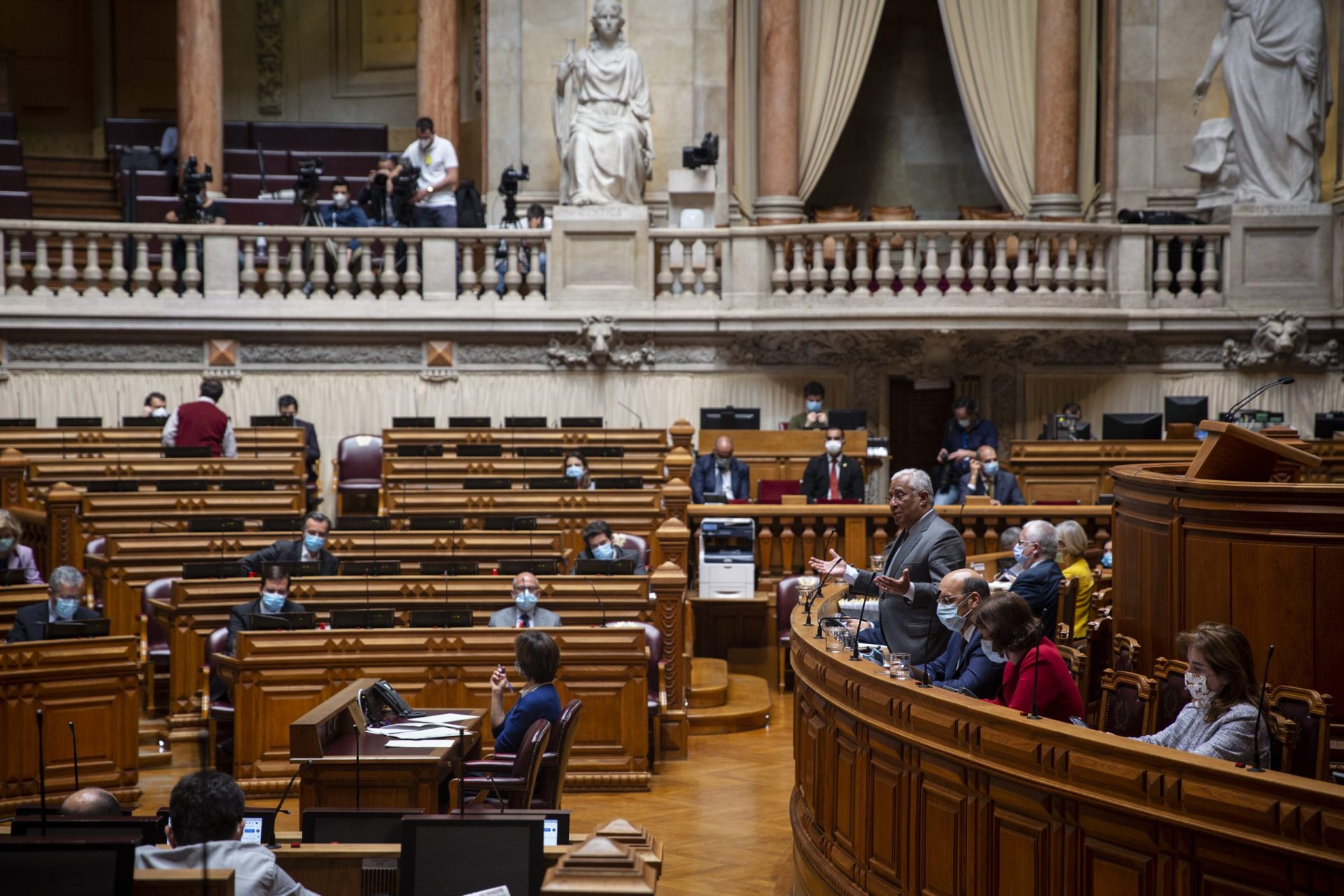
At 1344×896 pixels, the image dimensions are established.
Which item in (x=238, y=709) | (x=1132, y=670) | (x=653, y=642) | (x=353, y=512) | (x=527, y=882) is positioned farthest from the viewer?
(x=353, y=512)

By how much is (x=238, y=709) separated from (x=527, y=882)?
387 centimetres

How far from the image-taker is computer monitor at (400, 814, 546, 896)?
3404 millimetres

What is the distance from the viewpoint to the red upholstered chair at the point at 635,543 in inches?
350

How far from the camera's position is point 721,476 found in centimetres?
1047

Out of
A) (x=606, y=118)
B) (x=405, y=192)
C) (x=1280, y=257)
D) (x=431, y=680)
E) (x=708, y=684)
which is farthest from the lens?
(x=606, y=118)

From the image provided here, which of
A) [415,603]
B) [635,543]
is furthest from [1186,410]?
[415,603]

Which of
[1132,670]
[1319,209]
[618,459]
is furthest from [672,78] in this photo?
[1132,670]

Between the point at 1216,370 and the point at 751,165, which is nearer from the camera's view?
the point at 1216,370

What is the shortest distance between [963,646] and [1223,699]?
3.60 ft

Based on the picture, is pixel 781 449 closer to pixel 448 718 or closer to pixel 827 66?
pixel 827 66

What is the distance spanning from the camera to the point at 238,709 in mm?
6883

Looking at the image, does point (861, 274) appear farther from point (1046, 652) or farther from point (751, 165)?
point (1046, 652)

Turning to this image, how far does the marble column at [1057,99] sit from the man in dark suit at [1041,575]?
837 centimetres

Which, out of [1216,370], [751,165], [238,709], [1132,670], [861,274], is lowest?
[238,709]
